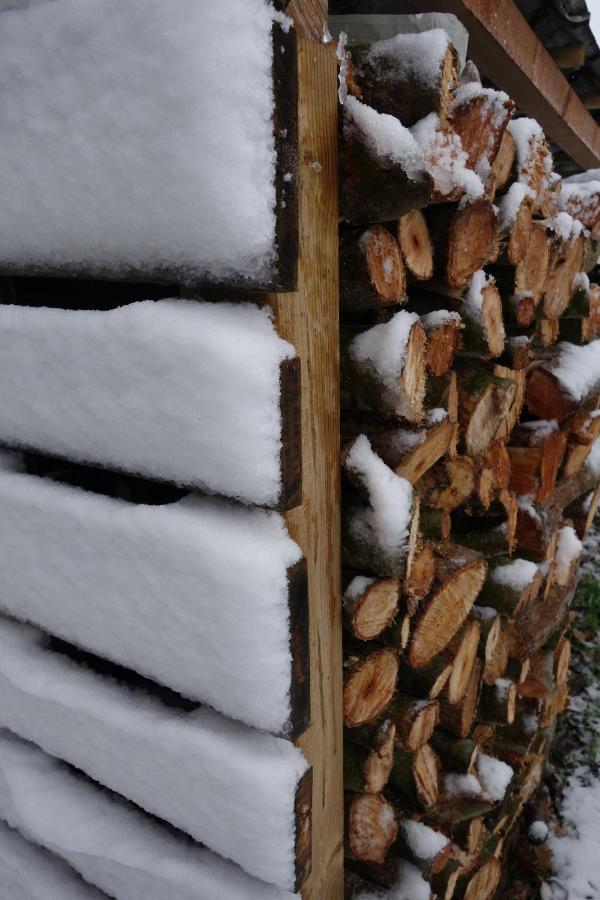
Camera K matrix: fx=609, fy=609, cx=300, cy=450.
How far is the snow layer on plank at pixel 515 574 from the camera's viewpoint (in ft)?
5.30

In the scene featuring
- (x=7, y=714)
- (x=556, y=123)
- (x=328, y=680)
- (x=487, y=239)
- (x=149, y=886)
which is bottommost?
(x=149, y=886)

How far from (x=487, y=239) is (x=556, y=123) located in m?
1.28

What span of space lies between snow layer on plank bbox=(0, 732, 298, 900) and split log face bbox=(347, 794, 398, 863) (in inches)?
12.9

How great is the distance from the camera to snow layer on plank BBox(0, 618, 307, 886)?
3.05ft

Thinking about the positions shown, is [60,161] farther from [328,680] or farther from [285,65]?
[328,680]

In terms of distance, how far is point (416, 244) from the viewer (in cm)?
107

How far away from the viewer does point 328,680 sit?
1072mm

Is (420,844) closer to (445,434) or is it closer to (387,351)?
(445,434)

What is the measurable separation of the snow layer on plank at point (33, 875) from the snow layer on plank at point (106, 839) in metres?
0.07

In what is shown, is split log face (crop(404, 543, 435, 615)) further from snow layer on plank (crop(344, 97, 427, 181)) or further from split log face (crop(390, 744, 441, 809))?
snow layer on plank (crop(344, 97, 427, 181))

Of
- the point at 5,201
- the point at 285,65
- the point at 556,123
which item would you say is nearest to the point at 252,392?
the point at 285,65

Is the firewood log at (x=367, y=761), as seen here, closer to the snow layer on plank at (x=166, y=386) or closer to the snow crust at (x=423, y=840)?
the snow crust at (x=423, y=840)

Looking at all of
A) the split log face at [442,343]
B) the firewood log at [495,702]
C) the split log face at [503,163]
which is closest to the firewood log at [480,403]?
the split log face at [442,343]

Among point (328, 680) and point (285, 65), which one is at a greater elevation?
point (285, 65)
